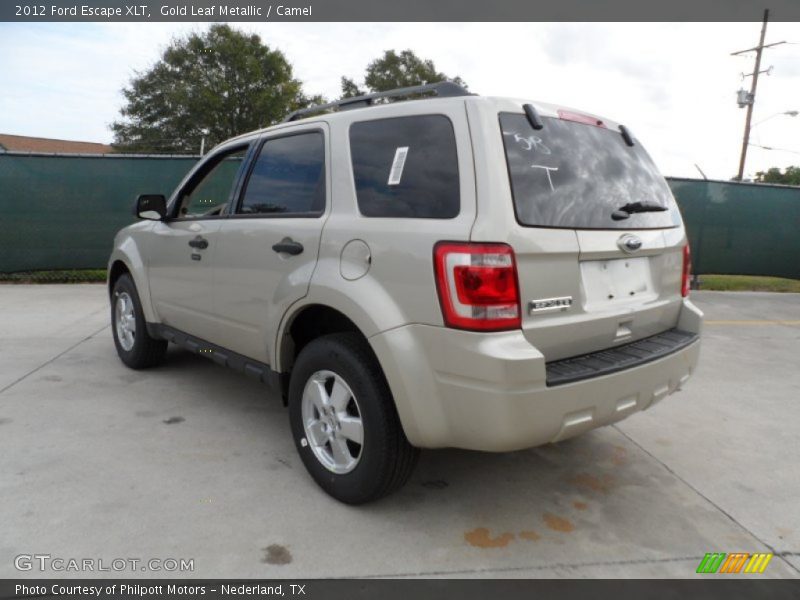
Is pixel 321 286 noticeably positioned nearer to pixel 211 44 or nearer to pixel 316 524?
pixel 316 524

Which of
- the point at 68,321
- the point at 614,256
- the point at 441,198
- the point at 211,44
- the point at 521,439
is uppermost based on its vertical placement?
the point at 211,44

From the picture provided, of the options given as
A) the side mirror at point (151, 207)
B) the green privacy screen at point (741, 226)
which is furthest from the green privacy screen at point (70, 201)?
the side mirror at point (151, 207)

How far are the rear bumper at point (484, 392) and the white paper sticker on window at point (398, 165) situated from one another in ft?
2.28

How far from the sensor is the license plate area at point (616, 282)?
2.59 m

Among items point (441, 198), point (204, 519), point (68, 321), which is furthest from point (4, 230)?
point (441, 198)

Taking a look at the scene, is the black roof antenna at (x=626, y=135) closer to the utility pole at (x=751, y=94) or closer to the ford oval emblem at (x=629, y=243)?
the ford oval emblem at (x=629, y=243)

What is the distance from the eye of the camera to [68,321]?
680 cm

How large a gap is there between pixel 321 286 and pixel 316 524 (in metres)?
1.08

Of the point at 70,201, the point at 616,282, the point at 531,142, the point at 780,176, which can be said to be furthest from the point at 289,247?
the point at 780,176

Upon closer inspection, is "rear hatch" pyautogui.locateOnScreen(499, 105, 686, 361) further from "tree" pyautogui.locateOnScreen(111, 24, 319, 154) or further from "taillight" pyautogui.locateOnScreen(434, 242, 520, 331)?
"tree" pyautogui.locateOnScreen(111, 24, 319, 154)

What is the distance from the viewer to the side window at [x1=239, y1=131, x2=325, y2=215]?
3070 mm

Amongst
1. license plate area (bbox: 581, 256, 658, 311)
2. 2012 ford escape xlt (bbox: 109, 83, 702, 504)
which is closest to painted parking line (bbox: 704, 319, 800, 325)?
2012 ford escape xlt (bbox: 109, 83, 702, 504)

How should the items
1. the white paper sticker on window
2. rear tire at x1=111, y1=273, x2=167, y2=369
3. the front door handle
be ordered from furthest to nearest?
rear tire at x1=111, y1=273, x2=167, y2=369 < the front door handle < the white paper sticker on window

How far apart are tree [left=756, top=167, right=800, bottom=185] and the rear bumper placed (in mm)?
64544
